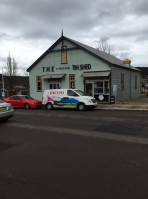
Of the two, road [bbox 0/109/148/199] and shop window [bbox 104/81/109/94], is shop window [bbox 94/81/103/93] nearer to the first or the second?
shop window [bbox 104/81/109/94]

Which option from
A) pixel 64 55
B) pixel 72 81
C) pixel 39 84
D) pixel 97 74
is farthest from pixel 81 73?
pixel 39 84

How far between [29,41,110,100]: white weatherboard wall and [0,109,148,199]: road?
1397 cm

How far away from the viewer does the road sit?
3031mm

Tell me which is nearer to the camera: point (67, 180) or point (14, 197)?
point (14, 197)

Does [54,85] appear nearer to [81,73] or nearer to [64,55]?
[64,55]

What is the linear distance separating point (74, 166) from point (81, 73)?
1710cm

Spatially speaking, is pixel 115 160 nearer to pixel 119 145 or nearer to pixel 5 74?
pixel 119 145

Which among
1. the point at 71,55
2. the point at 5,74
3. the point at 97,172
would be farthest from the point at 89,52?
the point at 5,74

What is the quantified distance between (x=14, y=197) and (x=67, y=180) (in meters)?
1.00

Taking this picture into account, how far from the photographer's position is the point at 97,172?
3.71 meters

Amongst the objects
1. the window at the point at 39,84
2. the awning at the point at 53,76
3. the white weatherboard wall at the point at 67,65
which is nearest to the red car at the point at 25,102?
the awning at the point at 53,76

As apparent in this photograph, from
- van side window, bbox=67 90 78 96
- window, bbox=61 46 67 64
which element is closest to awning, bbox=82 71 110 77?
window, bbox=61 46 67 64

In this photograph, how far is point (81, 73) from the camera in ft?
67.1

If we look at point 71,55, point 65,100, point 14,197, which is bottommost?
point 14,197
